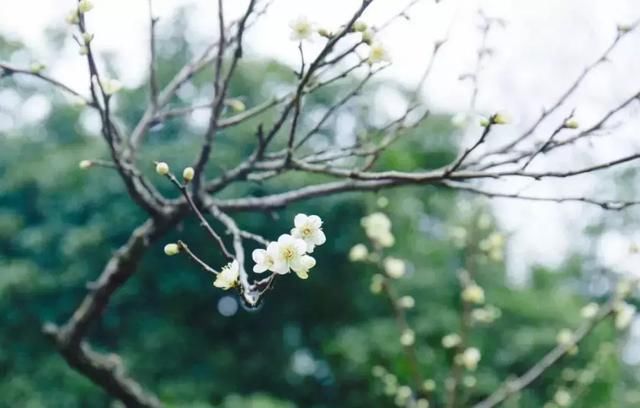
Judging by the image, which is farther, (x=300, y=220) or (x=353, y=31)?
(x=353, y=31)

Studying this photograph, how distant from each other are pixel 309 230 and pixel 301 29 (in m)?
0.38

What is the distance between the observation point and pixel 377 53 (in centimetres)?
121

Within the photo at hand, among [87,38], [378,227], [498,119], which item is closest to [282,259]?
[498,119]

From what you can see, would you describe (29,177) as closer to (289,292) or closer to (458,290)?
(289,292)

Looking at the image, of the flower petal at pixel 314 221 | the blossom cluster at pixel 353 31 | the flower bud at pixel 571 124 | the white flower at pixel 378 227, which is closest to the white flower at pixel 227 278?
the flower petal at pixel 314 221

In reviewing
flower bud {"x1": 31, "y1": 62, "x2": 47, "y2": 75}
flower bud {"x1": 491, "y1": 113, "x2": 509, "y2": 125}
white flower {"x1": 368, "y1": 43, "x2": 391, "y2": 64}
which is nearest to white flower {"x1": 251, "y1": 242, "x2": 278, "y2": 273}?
flower bud {"x1": 491, "y1": 113, "x2": 509, "y2": 125}

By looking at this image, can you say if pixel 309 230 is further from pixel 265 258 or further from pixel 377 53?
pixel 377 53

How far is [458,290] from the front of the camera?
18.1ft

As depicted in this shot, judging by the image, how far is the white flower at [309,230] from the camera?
877mm

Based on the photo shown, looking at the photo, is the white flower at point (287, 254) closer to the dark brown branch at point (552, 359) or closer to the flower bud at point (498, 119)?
the flower bud at point (498, 119)

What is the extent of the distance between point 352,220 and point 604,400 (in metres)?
2.08

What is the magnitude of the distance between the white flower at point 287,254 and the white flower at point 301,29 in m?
0.41

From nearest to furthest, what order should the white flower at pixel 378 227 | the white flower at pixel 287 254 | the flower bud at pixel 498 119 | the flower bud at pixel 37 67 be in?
the white flower at pixel 287 254, the flower bud at pixel 498 119, the flower bud at pixel 37 67, the white flower at pixel 378 227

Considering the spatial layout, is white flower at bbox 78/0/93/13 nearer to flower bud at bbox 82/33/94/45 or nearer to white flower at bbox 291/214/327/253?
flower bud at bbox 82/33/94/45
